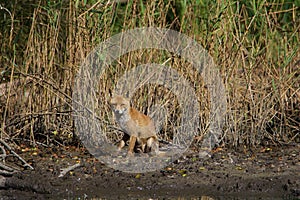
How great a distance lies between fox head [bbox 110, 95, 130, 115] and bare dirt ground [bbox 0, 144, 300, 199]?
552 mm

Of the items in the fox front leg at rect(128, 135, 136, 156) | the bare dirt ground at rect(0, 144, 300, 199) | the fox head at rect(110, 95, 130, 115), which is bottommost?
the bare dirt ground at rect(0, 144, 300, 199)

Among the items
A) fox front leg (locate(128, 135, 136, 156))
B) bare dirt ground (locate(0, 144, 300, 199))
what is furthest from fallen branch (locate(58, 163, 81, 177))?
fox front leg (locate(128, 135, 136, 156))

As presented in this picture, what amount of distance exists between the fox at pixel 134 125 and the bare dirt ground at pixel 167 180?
1.02ft

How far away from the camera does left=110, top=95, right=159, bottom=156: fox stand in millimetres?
6555

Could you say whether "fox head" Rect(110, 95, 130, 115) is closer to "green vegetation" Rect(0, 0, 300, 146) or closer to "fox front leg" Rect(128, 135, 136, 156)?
"fox front leg" Rect(128, 135, 136, 156)

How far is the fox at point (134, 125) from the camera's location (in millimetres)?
6555

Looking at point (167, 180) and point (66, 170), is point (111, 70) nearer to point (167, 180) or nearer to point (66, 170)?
point (66, 170)

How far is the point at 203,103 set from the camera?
730 centimetres

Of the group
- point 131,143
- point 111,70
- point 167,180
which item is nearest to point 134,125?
point 131,143

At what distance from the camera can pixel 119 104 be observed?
6.52 meters

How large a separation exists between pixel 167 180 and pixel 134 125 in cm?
69

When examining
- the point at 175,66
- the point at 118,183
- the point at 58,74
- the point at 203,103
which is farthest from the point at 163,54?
the point at 118,183

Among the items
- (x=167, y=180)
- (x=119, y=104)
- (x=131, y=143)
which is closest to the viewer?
(x=167, y=180)

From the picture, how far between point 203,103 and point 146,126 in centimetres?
86
